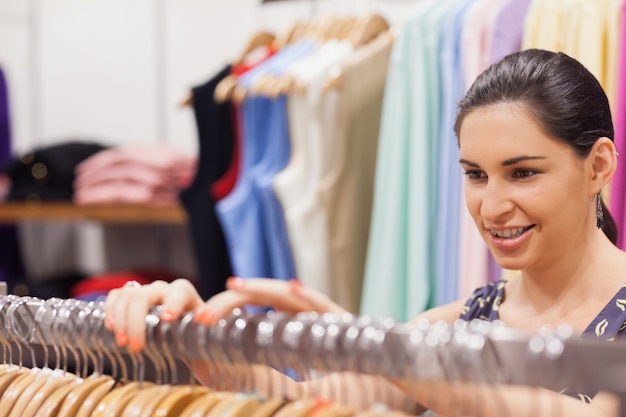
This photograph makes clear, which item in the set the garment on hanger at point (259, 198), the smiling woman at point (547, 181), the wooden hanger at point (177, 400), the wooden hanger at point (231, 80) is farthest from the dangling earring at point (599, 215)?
the wooden hanger at point (231, 80)

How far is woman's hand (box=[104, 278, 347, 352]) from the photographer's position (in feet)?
3.19

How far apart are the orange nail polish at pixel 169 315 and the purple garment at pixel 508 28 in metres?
1.26

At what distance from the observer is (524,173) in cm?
129

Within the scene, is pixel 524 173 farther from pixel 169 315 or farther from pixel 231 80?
pixel 231 80

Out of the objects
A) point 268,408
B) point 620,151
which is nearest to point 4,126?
point 620,151

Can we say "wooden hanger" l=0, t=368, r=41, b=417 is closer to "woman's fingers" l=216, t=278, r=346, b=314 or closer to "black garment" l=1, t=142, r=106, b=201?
"woman's fingers" l=216, t=278, r=346, b=314

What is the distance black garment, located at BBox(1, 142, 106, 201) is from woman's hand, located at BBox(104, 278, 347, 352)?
2.49m

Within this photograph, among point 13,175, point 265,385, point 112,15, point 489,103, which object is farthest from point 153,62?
point 265,385

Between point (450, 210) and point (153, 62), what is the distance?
79.2 inches

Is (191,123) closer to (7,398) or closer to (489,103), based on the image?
(489,103)

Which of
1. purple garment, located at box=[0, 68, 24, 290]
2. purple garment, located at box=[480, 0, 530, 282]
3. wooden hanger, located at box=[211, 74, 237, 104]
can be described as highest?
purple garment, located at box=[480, 0, 530, 282]

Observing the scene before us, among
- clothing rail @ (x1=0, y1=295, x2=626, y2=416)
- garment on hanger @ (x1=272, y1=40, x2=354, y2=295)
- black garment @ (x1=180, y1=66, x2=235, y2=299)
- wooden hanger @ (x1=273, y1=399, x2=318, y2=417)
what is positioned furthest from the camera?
black garment @ (x1=180, y1=66, x2=235, y2=299)

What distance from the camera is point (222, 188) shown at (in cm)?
256

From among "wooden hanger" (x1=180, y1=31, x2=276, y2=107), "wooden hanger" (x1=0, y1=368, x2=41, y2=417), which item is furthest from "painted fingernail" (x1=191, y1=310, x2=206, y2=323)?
"wooden hanger" (x1=180, y1=31, x2=276, y2=107)
